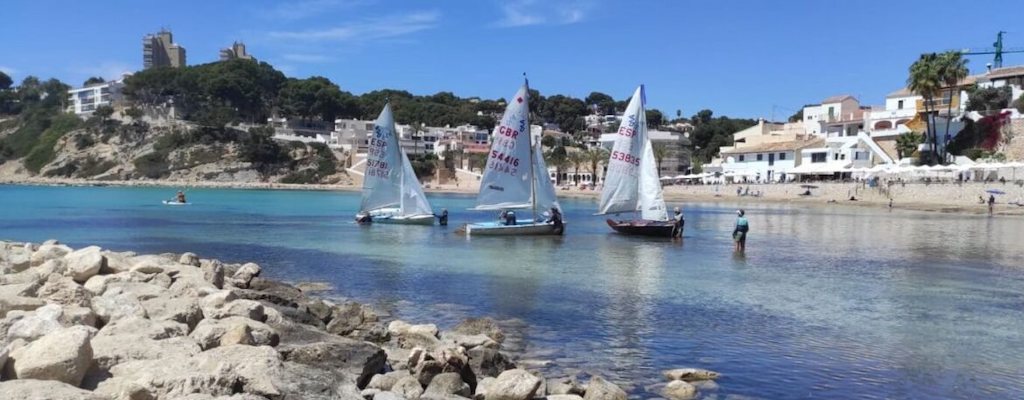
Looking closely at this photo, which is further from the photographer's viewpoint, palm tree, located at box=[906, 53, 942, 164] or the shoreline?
palm tree, located at box=[906, 53, 942, 164]

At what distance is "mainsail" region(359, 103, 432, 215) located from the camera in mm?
46469

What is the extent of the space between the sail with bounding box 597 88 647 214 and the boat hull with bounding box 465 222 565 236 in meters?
3.23

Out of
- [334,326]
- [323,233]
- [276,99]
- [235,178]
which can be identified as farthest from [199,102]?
[334,326]

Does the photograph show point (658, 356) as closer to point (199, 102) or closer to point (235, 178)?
point (235, 178)

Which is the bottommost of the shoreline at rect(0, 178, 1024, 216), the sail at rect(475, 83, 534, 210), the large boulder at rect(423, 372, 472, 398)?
the large boulder at rect(423, 372, 472, 398)

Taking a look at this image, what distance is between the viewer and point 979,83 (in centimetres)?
9456

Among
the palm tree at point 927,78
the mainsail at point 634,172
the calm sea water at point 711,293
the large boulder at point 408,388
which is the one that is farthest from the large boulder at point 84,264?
the palm tree at point 927,78

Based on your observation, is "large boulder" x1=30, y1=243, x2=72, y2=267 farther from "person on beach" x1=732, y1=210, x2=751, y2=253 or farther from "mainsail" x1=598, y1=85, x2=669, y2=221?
"person on beach" x1=732, y1=210, x2=751, y2=253

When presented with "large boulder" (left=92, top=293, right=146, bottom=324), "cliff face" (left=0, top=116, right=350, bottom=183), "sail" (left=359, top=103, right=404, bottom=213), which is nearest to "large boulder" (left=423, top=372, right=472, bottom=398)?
"large boulder" (left=92, top=293, right=146, bottom=324)

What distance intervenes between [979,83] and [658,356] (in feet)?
322

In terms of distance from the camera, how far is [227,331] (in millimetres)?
Answer: 10523

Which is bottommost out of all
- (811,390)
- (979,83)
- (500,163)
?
(811,390)

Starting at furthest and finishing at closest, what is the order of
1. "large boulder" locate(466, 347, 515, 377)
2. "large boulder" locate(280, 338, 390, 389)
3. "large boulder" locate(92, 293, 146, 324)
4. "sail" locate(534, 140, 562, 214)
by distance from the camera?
"sail" locate(534, 140, 562, 214), "large boulder" locate(466, 347, 515, 377), "large boulder" locate(92, 293, 146, 324), "large boulder" locate(280, 338, 390, 389)

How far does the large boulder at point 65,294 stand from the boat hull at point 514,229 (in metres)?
28.2
